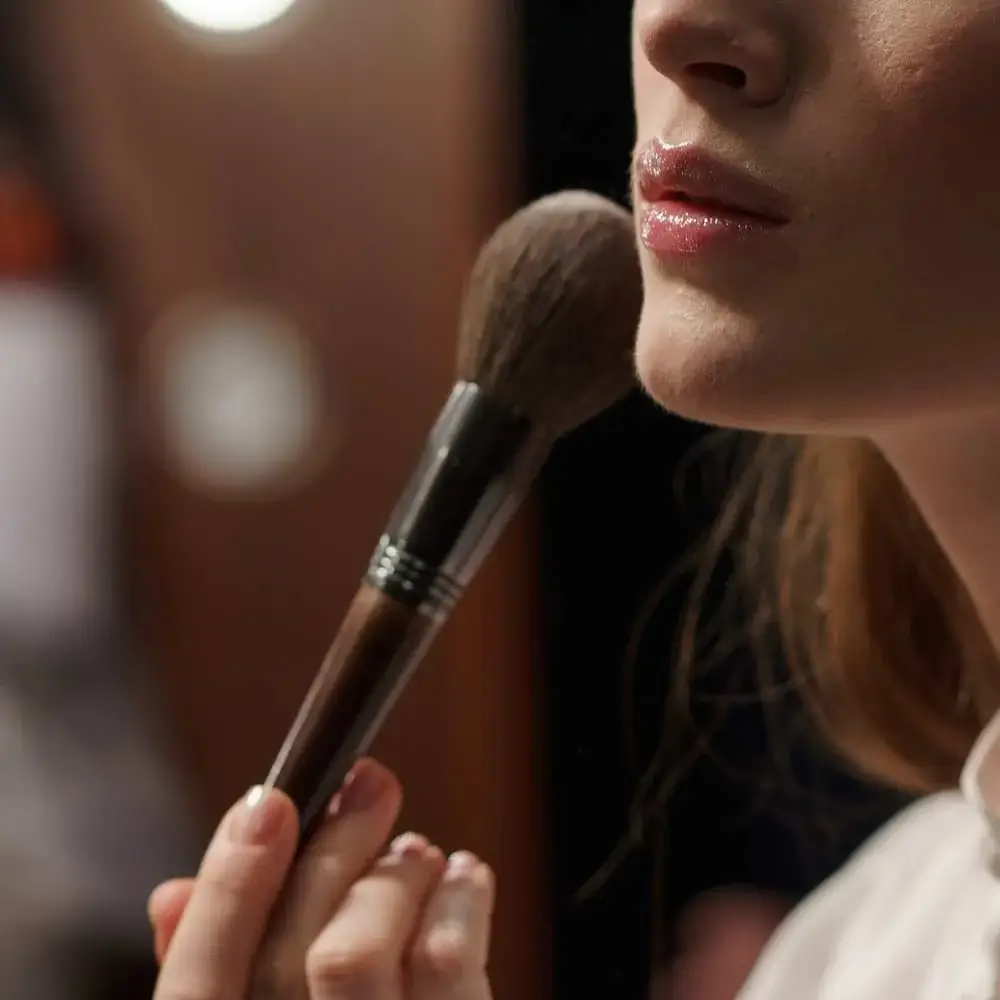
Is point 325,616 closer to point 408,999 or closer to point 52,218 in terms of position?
point 52,218

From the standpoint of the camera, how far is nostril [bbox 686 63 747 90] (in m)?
0.29

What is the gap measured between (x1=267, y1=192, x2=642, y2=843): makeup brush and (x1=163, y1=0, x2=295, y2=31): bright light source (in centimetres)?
44

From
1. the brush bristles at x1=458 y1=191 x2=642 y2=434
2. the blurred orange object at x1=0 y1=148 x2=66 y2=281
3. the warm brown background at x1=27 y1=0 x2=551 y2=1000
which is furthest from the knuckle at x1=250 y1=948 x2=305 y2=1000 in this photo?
the blurred orange object at x1=0 y1=148 x2=66 y2=281

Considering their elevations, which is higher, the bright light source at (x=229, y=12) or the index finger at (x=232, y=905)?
the bright light source at (x=229, y=12)

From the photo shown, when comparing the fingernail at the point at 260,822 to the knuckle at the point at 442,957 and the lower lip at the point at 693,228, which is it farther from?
the lower lip at the point at 693,228

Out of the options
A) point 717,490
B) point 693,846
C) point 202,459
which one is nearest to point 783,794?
point 693,846

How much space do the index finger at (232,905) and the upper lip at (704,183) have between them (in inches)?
7.2

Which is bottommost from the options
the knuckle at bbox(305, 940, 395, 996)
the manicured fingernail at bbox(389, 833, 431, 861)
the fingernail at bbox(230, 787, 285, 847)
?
the knuckle at bbox(305, 940, 395, 996)

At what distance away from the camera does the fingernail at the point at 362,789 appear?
1.10ft

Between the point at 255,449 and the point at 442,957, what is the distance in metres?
0.50

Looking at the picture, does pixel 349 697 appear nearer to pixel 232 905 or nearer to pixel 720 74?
pixel 232 905

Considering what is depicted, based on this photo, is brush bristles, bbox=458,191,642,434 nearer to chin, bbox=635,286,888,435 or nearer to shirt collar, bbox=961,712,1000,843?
chin, bbox=635,286,888,435

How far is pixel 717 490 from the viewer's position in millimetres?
567

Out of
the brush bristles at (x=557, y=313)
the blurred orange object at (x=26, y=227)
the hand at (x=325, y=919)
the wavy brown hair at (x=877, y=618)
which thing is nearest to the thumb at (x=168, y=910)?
the hand at (x=325, y=919)
